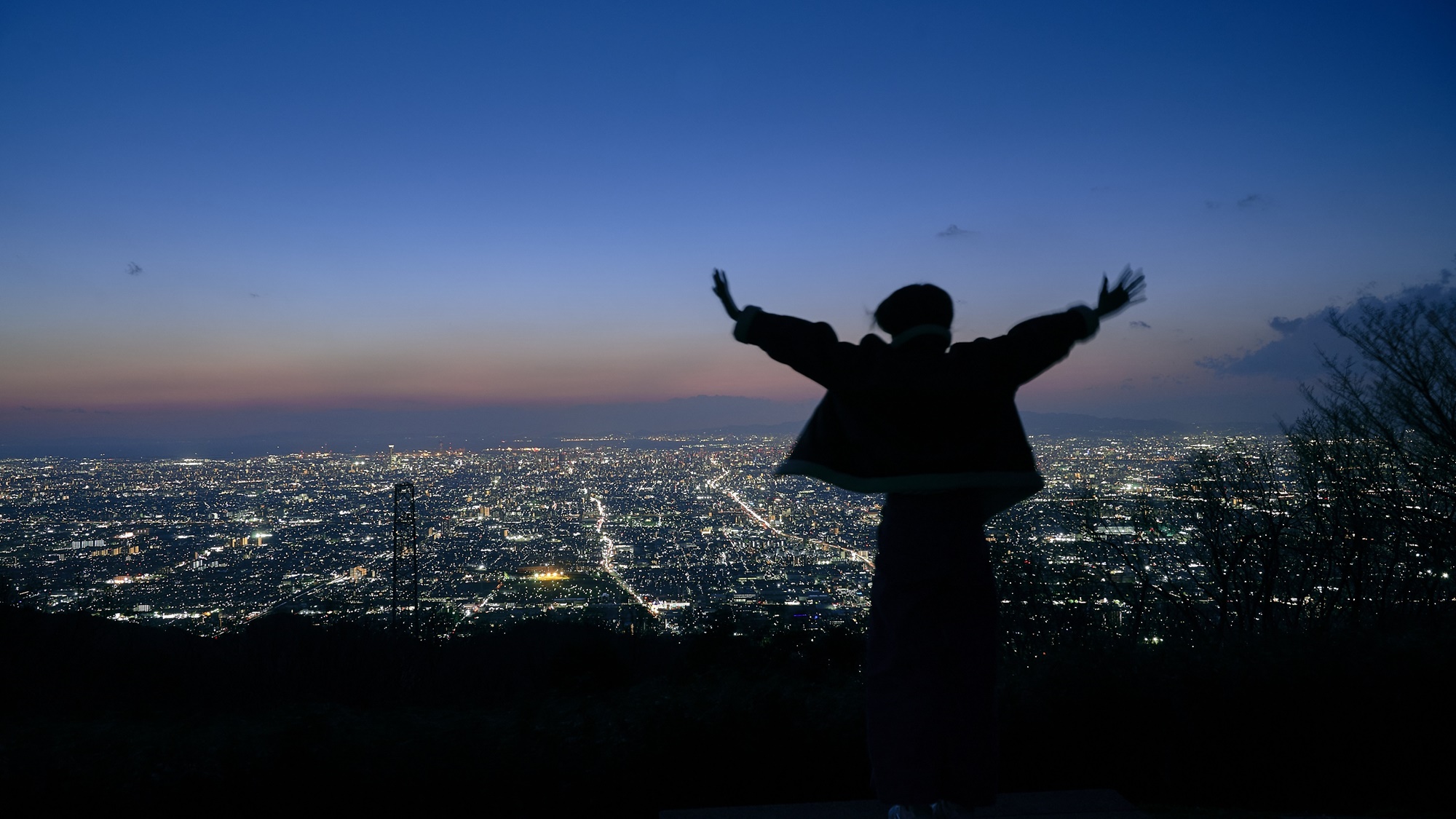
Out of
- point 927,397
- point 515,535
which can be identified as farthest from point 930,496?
point 515,535

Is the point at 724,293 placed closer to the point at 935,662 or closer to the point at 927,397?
the point at 927,397

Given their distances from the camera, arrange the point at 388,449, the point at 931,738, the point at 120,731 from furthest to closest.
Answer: the point at 388,449
the point at 120,731
the point at 931,738

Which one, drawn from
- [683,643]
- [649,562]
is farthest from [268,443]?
[683,643]

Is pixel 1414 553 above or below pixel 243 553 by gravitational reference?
above

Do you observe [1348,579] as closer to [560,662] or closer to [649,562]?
[560,662]

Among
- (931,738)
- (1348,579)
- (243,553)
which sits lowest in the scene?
(243,553)

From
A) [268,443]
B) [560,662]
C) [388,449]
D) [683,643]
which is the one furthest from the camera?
[268,443]

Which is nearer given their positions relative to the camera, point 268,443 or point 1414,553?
point 1414,553
